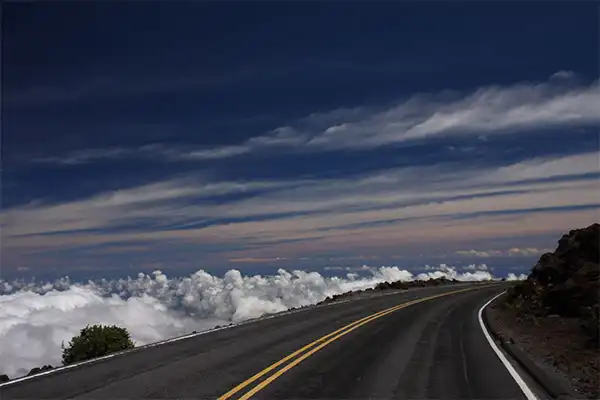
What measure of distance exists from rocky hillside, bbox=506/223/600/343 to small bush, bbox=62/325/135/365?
46.1 ft

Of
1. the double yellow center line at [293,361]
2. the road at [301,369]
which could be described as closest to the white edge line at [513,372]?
the road at [301,369]

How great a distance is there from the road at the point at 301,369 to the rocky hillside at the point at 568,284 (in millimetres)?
4017

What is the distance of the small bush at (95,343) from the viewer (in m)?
17.6

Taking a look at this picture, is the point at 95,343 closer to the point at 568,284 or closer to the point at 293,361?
the point at 293,361

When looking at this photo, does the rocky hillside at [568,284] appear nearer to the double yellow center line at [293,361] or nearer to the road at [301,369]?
the road at [301,369]

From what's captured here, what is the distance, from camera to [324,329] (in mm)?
19844

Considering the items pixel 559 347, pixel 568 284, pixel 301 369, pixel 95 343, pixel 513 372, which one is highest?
pixel 568 284

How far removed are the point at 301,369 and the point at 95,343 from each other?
9.03 metres

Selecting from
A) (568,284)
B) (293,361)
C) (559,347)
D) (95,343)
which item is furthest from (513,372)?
(95,343)

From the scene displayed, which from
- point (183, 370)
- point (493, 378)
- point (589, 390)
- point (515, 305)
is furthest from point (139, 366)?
point (515, 305)

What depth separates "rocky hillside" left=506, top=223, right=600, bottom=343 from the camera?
20.3m

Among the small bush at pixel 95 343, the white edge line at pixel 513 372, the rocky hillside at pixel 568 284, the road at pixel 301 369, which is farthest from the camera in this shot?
the rocky hillside at pixel 568 284

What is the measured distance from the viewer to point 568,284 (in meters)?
21.9

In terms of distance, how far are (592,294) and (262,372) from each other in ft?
47.8
